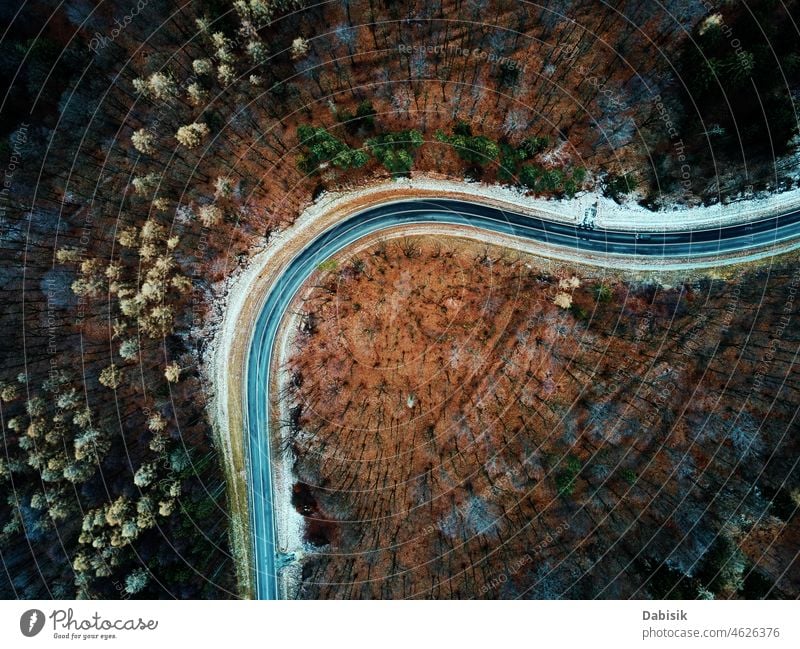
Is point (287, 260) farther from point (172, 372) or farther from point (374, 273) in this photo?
point (172, 372)

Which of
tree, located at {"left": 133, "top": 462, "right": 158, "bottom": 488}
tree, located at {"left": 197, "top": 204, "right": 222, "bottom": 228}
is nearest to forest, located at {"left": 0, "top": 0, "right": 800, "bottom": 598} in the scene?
tree, located at {"left": 133, "top": 462, "right": 158, "bottom": 488}

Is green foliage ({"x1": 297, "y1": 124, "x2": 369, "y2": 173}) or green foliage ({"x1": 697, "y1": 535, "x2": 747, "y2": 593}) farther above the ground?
green foliage ({"x1": 297, "y1": 124, "x2": 369, "y2": 173})

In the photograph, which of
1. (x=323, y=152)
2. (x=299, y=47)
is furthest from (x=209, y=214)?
(x=299, y=47)

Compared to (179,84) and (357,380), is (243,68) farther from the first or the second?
(357,380)

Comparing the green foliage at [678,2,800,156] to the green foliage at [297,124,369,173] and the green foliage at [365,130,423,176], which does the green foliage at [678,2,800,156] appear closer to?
the green foliage at [365,130,423,176]

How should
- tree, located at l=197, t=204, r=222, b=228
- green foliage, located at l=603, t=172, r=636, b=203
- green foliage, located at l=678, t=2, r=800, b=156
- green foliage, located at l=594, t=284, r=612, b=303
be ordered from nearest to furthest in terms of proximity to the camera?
green foliage, located at l=678, t=2, r=800, b=156 → tree, located at l=197, t=204, r=222, b=228 → green foliage, located at l=594, t=284, r=612, b=303 → green foliage, located at l=603, t=172, r=636, b=203
